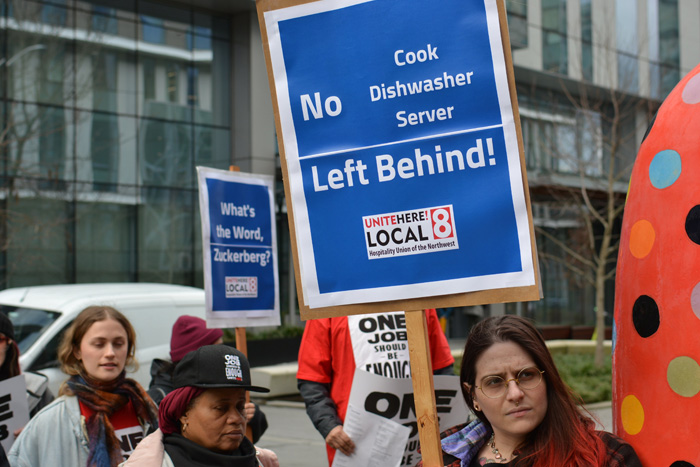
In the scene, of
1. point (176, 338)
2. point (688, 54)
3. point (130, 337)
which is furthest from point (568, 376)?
point (688, 54)

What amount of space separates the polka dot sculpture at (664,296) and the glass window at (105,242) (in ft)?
68.6

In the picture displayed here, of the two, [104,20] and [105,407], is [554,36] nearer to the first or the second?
[104,20]

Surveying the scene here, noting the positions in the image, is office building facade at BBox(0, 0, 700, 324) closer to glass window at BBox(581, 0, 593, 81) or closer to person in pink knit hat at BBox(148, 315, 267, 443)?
glass window at BBox(581, 0, 593, 81)

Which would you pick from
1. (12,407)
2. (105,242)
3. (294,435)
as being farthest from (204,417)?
(105,242)

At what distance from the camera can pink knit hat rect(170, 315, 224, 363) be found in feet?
17.3

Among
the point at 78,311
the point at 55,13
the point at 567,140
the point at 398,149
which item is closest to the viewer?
the point at 398,149

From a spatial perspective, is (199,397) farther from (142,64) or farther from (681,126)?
(142,64)

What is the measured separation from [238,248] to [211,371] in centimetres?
318

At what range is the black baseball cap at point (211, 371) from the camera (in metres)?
2.74

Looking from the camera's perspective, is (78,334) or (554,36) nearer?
(78,334)

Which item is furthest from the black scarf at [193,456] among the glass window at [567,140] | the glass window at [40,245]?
the glass window at [40,245]

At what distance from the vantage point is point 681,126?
219 centimetres

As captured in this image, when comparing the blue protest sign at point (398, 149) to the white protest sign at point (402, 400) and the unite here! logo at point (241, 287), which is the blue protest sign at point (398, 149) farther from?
the unite here! logo at point (241, 287)

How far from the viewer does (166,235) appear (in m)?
23.6
